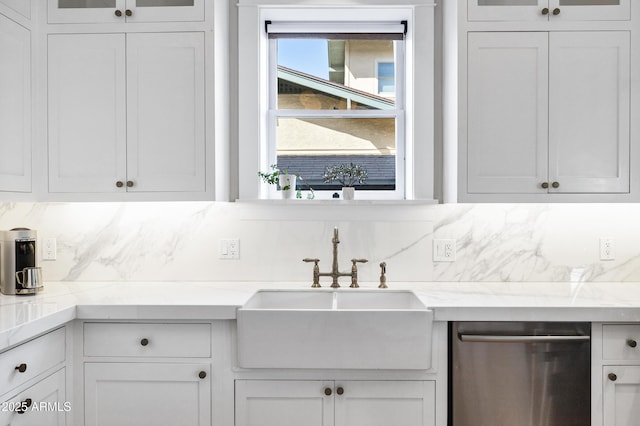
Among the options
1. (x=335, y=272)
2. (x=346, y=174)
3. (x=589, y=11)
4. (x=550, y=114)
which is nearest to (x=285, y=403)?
(x=335, y=272)

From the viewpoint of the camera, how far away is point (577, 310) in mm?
1798

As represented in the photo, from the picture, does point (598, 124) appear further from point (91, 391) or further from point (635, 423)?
point (91, 391)

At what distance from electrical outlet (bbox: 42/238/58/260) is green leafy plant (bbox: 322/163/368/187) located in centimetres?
147

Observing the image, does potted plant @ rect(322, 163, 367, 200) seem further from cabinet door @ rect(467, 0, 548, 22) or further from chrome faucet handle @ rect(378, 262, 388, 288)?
cabinet door @ rect(467, 0, 548, 22)

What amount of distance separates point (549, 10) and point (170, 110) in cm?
177

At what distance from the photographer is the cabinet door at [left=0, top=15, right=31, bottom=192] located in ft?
6.57

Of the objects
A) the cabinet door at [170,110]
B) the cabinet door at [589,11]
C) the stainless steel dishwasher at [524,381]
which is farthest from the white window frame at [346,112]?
the stainless steel dishwasher at [524,381]

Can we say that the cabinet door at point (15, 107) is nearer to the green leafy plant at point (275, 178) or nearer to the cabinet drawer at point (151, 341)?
the cabinet drawer at point (151, 341)

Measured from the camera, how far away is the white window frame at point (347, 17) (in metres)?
2.36

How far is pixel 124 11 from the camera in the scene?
214cm

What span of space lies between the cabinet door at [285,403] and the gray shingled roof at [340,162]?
3.82 ft

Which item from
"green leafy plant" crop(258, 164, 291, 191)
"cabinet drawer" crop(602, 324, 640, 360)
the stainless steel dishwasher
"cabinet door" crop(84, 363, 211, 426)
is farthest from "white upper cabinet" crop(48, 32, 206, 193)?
"cabinet drawer" crop(602, 324, 640, 360)

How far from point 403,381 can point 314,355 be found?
36 cm

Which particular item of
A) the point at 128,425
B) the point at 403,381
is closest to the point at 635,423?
the point at 403,381
